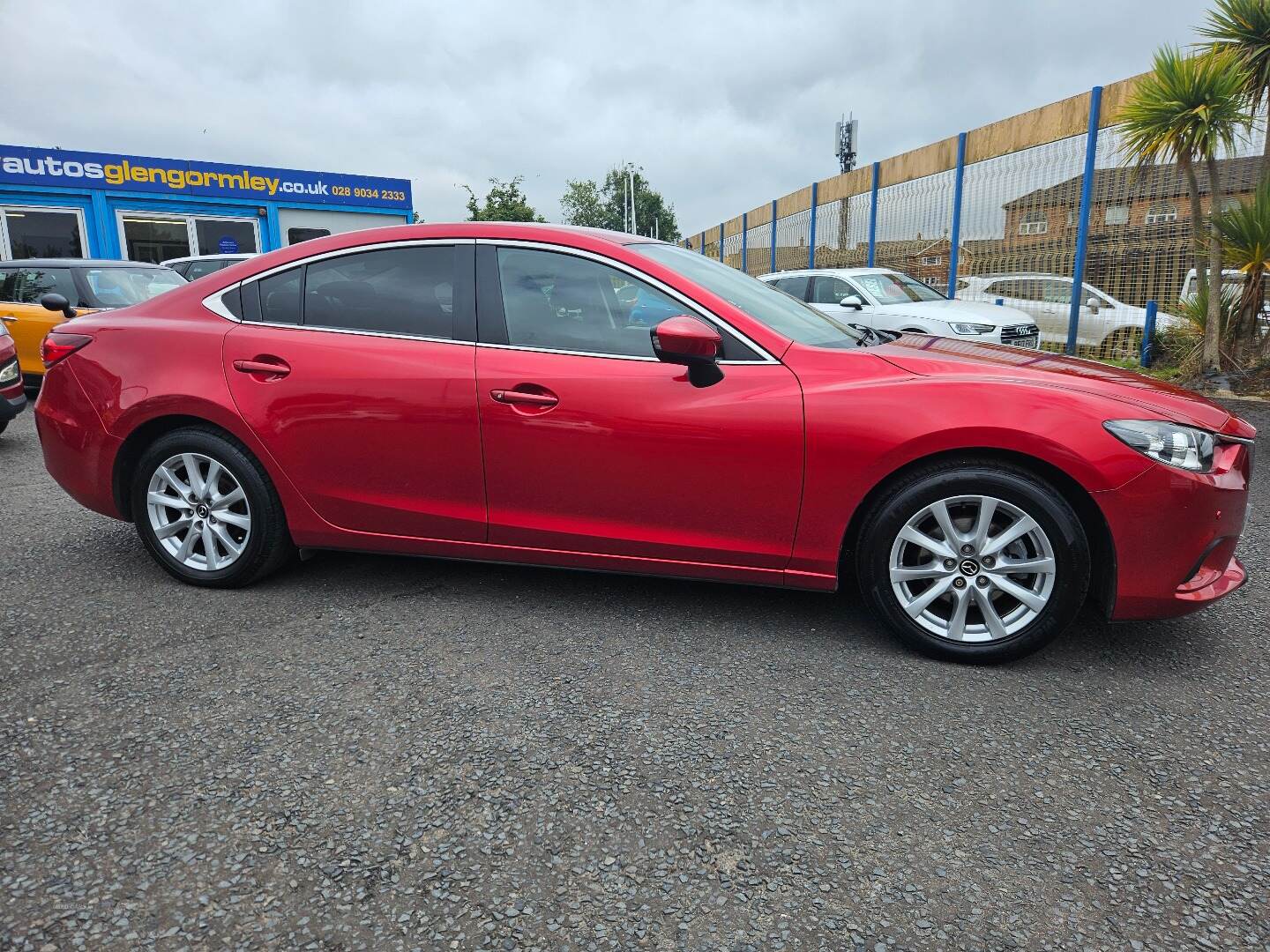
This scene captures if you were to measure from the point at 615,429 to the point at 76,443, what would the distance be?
8.25ft

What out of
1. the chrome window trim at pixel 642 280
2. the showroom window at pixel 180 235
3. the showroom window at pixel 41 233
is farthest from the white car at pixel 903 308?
the showroom window at pixel 41 233

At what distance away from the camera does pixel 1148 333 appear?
10.6m

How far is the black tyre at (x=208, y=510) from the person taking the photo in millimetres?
3646

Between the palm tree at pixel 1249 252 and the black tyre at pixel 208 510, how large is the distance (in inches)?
385

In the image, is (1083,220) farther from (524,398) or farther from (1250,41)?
(524,398)

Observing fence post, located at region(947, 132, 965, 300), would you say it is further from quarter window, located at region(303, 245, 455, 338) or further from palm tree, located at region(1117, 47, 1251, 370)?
quarter window, located at region(303, 245, 455, 338)

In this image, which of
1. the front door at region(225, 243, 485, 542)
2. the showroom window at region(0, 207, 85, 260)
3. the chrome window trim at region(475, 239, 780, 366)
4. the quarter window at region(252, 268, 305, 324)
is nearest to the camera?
the chrome window trim at region(475, 239, 780, 366)

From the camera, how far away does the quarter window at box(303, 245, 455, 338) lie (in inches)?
136

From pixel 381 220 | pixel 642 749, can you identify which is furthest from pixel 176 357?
pixel 381 220

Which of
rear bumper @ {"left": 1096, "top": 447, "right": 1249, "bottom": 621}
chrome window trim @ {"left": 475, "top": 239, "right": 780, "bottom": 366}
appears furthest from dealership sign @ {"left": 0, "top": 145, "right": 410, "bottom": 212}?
rear bumper @ {"left": 1096, "top": 447, "right": 1249, "bottom": 621}

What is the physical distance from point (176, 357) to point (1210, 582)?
4.07 metres

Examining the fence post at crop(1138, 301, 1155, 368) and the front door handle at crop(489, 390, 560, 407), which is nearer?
the front door handle at crop(489, 390, 560, 407)

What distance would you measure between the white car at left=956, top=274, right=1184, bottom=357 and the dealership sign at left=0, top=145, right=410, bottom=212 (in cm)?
1893

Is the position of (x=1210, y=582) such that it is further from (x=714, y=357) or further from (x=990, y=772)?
(x=714, y=357)
